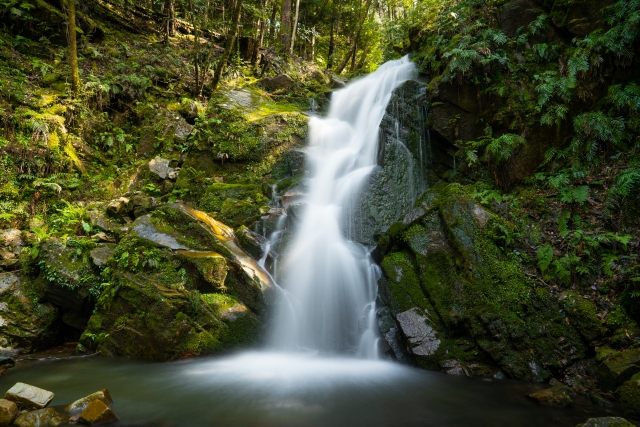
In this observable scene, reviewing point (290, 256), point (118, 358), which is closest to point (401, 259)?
point (290, 256)

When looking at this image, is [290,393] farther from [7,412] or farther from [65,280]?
[65,280]

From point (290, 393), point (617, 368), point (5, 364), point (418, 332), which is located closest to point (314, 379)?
point (290, 393)

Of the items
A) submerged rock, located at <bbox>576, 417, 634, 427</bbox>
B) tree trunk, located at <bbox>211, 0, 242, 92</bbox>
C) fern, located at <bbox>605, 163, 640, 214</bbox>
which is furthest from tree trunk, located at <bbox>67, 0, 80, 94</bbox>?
fern, located at <bbox>605, 163, 640, 214</bbox>

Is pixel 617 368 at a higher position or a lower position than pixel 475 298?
lower

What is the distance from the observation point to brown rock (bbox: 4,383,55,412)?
3756 millimetres

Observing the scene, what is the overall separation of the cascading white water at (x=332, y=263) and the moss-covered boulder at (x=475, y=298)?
2.46ft

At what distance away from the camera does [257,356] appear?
6305 millimetres

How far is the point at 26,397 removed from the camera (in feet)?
12.5

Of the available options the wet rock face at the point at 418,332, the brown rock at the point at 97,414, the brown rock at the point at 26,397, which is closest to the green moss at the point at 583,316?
the wet rock face at the point at 418,332

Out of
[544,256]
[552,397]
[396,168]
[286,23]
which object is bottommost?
[552,397]

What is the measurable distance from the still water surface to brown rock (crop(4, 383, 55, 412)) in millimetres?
509

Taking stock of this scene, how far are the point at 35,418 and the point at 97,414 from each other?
569mm

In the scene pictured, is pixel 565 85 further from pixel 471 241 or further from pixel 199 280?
pixel 199 280

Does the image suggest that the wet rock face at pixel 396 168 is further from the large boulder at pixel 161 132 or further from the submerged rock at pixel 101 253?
the large boulder at pixel 161 132
